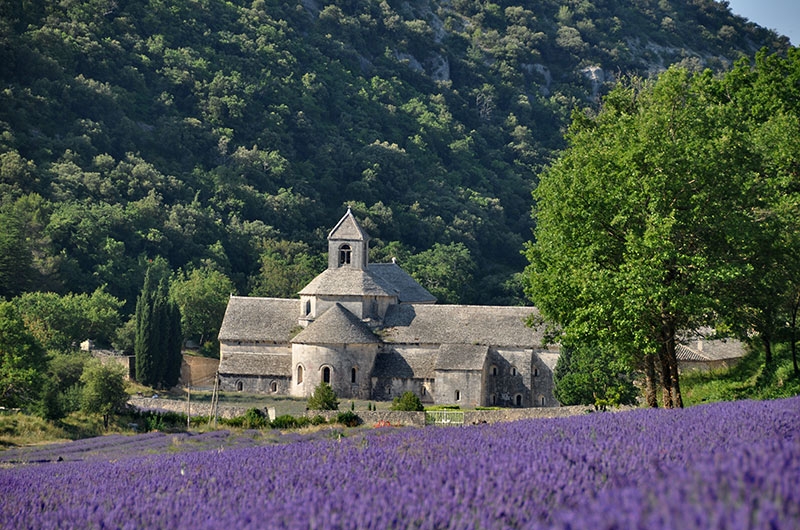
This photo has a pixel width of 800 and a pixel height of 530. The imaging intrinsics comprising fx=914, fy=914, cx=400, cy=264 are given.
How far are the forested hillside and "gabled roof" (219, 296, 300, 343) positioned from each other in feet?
76.4

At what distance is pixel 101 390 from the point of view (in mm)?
49812

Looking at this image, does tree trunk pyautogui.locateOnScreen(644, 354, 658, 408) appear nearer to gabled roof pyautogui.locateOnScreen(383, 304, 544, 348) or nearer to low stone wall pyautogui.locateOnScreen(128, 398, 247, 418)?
low stone wall pyautogui.locateOnScreen(128, 398, 247, 418)

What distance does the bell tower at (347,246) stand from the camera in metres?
76.4

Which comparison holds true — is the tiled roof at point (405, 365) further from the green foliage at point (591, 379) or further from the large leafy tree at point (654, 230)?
the large leafy tree at point (654, 230)

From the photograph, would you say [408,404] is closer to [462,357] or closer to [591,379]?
[591,379]

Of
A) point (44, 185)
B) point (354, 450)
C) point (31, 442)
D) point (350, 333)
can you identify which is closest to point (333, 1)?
point (44, 185)

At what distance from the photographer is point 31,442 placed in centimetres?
4203

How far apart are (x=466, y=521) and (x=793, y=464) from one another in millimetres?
2659

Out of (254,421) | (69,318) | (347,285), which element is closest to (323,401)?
(254,421)

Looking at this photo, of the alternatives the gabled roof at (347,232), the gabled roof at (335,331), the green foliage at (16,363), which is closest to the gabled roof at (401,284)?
the gabled roof at (347,232)

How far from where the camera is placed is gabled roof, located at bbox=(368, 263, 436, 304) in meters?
81.4

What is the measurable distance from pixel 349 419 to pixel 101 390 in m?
14.9

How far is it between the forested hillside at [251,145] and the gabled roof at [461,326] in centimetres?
3213

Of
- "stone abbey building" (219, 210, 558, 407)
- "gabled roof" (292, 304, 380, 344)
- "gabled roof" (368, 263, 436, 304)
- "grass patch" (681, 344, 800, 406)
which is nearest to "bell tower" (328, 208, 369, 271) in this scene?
"stone abbey building" (219, 210, 558, 407)
